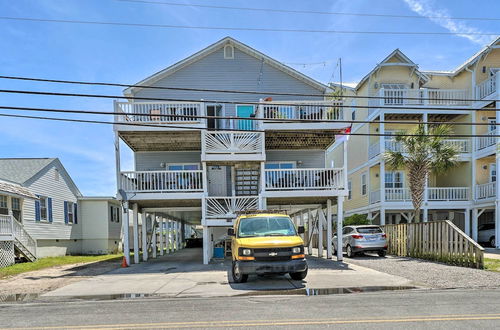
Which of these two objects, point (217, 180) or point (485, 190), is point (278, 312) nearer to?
point (217, 180)

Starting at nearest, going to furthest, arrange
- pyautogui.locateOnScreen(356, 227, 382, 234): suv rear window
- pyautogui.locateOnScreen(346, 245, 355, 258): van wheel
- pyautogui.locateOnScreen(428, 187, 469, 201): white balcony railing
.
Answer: pyautogui.locateOnScreen(356, 227, 382, 234): suv rear window < pyautogui.locateOnScreen(346, 245, 355, 258): van wheel < pyautogui.locateOnScreen(428, 187, 469, 201): white balcony railing

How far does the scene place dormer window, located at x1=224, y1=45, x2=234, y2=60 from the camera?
63.3ft

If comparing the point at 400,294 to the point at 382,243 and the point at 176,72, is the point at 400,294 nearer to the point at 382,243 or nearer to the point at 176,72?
the point at 382,243

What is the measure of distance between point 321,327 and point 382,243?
12.3 m

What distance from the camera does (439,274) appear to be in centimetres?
1091

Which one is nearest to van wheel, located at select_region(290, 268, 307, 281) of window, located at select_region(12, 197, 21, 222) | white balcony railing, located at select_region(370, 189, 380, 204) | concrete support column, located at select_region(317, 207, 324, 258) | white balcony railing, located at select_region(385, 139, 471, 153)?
concrete support column, located at select_region(317, 207, 324, 258)

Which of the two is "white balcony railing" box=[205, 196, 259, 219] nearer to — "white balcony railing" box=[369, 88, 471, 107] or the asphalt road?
the asphalt road

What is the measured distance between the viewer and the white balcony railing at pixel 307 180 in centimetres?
1561

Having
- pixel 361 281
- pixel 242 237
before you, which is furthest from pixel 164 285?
pixel 361 281

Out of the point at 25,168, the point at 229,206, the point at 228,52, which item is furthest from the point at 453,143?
the point at 25,168

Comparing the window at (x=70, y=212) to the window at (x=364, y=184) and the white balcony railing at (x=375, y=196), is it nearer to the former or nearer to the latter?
the white balcony railing at (x=375, y=196)

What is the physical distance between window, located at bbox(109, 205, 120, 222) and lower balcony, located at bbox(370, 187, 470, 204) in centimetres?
1918

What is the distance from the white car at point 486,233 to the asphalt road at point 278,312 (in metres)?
17.5

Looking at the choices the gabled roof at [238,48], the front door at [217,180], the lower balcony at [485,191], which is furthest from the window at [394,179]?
the front door at [217,180]
